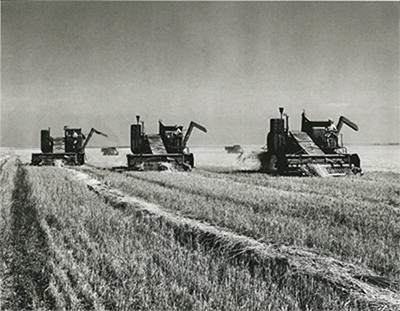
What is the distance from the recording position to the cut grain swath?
5.01 m

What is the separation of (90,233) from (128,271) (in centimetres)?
263

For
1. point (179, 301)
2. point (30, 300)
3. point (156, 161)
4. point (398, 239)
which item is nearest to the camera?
point (179, 301)

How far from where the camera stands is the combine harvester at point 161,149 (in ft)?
81.5

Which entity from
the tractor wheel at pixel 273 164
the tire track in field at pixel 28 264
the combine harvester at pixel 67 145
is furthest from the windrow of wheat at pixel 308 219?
the combine harvester at pixel 67 145

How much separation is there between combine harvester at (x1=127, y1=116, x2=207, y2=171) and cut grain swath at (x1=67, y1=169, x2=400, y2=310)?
51.8ft

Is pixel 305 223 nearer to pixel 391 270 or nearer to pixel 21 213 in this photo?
pixel 391 270

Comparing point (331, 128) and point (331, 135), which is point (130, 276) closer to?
point (331, 135)

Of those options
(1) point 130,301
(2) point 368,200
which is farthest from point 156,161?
(1) point 130,301

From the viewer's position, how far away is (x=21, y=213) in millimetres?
10242

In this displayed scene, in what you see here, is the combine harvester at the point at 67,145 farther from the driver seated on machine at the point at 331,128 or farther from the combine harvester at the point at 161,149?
the driver seated on machine at the point at 331,128

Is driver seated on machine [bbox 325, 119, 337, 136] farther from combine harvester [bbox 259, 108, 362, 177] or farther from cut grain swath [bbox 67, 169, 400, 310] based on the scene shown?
cut grain swath [bbox 67, 169, 400, 310]

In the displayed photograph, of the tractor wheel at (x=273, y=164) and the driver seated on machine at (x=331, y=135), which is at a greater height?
the driver seated on machine at (x=331, y=135)

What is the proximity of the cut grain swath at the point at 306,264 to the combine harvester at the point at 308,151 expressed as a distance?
40.7 feet

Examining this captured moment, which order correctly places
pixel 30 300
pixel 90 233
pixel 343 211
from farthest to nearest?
pixel 343 211
pixel 90 233
pixel 30 300
